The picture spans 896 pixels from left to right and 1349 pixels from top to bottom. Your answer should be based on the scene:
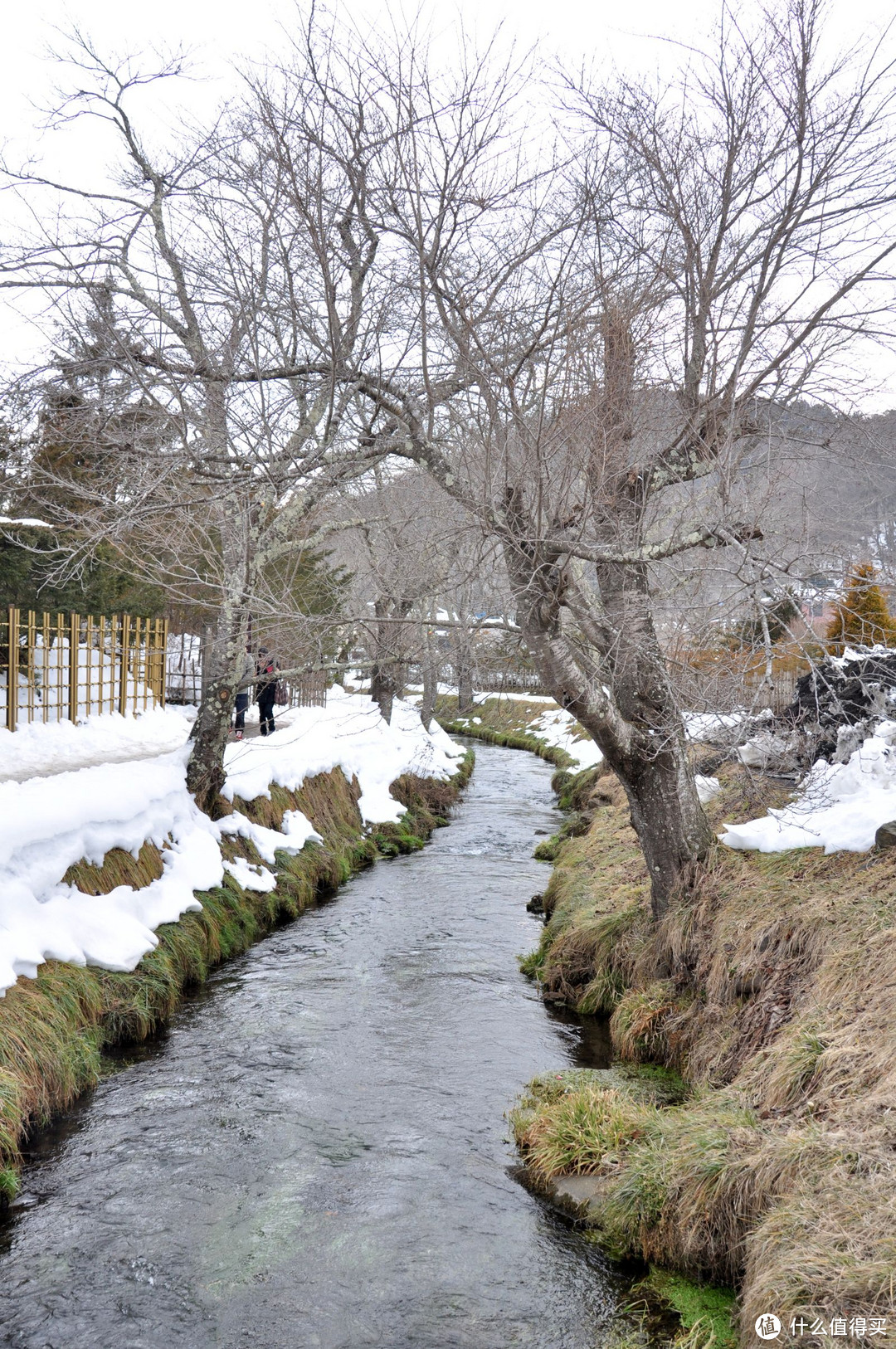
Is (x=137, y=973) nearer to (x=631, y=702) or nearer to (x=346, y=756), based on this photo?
(x=631, y=702)

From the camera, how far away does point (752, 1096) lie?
496 cm

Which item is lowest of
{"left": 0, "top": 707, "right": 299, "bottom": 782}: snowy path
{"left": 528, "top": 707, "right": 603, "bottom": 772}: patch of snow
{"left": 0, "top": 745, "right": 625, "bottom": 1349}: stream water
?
{"left": 0, "top": 745, "right": 625, "bottom": 1349}: stream water

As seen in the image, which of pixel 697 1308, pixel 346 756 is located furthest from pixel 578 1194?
pixel 346 756

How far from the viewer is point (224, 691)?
11.1 metres

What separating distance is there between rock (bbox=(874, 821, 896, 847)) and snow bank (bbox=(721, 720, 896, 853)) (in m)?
0.15

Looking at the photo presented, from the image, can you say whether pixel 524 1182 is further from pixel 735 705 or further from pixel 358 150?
pixel 358 150

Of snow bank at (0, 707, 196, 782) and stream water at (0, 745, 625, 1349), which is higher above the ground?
Answer: snow bank at (0, 707, 196, 782)

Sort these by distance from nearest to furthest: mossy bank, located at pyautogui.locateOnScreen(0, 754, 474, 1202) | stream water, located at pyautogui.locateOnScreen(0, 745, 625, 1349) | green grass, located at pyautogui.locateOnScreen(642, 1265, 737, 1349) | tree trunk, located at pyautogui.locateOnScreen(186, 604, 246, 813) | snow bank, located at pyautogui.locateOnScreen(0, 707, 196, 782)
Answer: green grass, located at pyautogui.locateOnScreen(642, 1265, 737, 1349)
stream water, located at pyautogui.locateOnScreen(0, 745, 625, 1349)
mossy bank, located at pyautogui.locateOnScreen(0, 754, 474, 1202)
tree trunk, located at pyautogui.locateOnScreen(186, 604, 246, 813)
snow bank, located at pyautogui.locateOnScreen(0, 707, 196, 782)

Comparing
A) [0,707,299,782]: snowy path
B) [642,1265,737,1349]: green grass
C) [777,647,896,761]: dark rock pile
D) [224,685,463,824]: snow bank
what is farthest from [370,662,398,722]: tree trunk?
[642,1265,737,1349]: green grass

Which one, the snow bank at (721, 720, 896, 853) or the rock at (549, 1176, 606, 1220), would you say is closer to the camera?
the rock at (549, 1176, 606, 1220)

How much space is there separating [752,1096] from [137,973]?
15.7 feet

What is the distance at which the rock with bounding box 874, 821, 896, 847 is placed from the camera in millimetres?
6117

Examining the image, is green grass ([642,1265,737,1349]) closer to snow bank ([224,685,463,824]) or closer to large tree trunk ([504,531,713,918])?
large tree trunk ([504,531,713,918])

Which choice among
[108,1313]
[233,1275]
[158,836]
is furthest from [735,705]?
[158,836]
